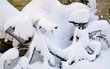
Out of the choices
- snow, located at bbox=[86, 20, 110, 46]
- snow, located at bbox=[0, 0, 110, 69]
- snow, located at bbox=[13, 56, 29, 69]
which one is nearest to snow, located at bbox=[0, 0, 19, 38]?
snow, located at bbox=[0, 0, 110, 69]

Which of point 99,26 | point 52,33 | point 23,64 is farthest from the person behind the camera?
point 99,26

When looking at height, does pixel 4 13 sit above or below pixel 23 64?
above

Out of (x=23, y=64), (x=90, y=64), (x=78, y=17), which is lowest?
(x=90, y=64)

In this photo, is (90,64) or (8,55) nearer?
(8,55)

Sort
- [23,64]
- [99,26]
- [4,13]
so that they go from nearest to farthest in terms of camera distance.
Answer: [23,64], [4,13], [99,26]

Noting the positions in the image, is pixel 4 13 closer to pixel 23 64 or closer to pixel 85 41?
pixel 23 64

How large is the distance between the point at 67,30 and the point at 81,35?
207mm

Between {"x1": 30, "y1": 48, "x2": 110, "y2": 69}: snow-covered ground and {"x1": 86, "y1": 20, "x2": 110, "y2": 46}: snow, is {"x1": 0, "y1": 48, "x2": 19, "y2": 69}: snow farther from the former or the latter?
{"x1": 86, "y1": 20, "x2": 110, "y2": 46}: snow

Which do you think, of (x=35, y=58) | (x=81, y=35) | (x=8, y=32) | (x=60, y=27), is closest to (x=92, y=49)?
(x=81, y=35)

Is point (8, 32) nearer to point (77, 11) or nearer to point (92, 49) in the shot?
point (77, 11)

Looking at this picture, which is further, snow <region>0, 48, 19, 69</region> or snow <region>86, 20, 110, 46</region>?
snow <region>86, 20, 110, 46</region>

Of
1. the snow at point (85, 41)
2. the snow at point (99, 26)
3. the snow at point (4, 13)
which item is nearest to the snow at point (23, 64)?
the snow at point (4, 13)

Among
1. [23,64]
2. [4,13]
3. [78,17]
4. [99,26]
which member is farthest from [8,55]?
[99,26]

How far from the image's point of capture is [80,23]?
270cm
